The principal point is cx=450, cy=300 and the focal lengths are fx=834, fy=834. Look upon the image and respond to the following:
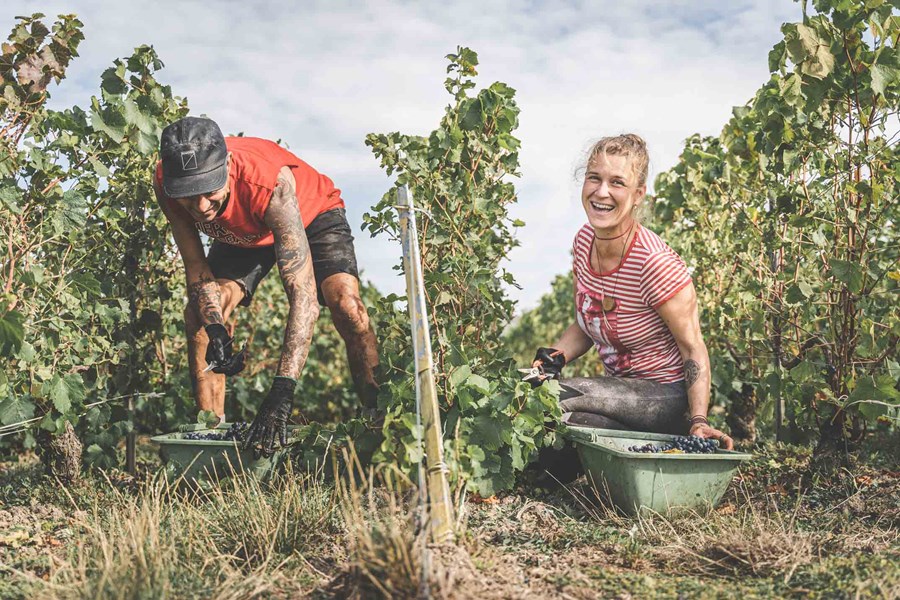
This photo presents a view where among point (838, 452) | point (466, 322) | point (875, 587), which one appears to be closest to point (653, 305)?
point (466, 322)

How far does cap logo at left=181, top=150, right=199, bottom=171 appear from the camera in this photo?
10.5 feet

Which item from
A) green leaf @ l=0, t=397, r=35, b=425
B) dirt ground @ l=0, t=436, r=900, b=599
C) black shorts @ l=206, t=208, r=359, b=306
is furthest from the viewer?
black shorts @ l=206, t=208, r=359, b=306

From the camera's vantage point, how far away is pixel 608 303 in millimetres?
3613

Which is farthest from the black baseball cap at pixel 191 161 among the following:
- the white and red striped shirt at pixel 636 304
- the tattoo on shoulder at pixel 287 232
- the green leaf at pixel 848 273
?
the green leaf at pixel 848 273

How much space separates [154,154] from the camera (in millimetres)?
4277

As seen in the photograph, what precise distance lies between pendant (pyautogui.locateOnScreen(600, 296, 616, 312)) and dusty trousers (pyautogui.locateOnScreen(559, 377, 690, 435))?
0.30 meters

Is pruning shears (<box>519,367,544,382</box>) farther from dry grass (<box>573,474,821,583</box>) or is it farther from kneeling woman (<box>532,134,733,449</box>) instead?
dry grass (<box>573,474,821,583</box>)

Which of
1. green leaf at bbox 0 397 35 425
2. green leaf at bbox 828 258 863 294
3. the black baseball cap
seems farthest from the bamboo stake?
green leaf at bbox 0 397 35 425

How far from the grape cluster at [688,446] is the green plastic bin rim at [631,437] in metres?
0.04

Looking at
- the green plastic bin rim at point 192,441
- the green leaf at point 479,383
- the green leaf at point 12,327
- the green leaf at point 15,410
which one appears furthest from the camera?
the green leaf at point 15,410

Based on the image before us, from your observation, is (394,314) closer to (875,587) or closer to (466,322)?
(466,322)

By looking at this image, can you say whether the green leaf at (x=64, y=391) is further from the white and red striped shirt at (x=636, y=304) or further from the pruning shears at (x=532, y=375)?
the white and red striped shirt at (x=636, y=304)

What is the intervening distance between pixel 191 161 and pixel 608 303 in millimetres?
1814

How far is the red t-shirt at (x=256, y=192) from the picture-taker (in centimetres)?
345
